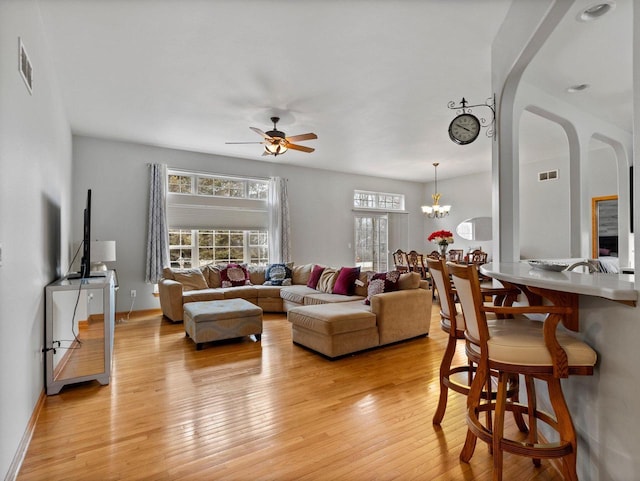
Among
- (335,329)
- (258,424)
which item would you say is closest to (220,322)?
(335,329)

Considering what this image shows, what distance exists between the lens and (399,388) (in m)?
2.93

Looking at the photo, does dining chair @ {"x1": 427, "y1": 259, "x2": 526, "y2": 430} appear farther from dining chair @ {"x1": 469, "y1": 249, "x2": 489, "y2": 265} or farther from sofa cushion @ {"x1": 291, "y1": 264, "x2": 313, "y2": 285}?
dining chair @ {"x1": 469, "y1": 249, "x2": 489, "y2": 265}

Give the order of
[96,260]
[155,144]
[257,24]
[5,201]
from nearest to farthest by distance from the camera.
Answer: [5,201], [257,24], [96,260], [155,144]

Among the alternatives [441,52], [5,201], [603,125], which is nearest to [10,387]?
[5,201]

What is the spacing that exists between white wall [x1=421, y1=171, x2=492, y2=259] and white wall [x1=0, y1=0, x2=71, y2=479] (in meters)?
8.23

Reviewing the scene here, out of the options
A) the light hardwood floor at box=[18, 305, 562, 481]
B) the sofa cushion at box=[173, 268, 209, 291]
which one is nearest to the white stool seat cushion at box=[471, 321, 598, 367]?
the light hardwood floor at box=[18, 305, 562, 481]

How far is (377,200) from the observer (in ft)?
30.3

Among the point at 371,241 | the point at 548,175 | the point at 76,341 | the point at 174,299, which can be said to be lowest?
the point at 76,341

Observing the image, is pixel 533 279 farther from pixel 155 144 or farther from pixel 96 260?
pixel 155 144

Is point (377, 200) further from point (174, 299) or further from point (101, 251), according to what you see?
point (101, 251)

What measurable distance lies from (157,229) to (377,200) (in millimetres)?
5415

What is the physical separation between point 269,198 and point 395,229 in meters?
3.87

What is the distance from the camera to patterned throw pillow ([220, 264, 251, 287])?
20.0 feet

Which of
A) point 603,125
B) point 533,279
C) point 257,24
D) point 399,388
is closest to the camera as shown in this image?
point 533,279
